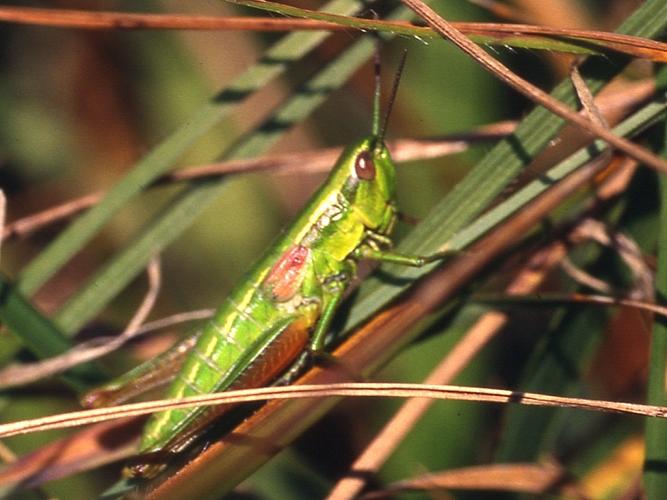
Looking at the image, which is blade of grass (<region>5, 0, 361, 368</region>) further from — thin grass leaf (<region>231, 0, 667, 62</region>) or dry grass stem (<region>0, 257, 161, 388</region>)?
thin grass leaf (<region>231, 0, 667, 62</region>)

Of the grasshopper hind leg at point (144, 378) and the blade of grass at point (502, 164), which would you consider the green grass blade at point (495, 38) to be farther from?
the grasshopper hind leg at point (144, 378)

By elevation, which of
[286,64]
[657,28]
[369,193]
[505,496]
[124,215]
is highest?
[124,215]

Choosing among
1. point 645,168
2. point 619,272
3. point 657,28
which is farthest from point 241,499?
point 657,28

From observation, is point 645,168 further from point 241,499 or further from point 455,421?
point 241,499

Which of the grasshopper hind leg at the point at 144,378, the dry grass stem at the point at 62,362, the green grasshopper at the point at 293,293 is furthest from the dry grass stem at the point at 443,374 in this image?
the dry grass stem at the point at 62,362

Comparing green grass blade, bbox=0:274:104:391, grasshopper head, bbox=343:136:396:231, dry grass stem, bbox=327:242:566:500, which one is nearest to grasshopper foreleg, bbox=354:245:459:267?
grasshopper head, bbox=343:136:396:231

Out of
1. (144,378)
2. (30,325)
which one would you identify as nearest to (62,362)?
(30,325)

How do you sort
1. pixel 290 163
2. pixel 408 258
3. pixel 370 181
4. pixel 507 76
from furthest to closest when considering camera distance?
pixel 290 163 → pixel 370 181 → pixel 408 258 → pixel 507 76

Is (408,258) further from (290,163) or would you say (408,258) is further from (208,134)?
(208,134)
